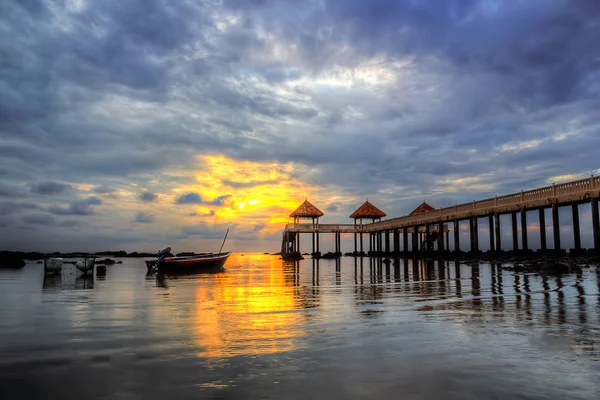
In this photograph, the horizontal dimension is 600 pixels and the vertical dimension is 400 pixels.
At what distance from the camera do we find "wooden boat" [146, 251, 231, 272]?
132 feet

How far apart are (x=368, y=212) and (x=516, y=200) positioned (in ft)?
145

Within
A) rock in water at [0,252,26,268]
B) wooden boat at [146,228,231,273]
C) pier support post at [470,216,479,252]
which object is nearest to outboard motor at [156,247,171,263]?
wooden boat at [146,228,231,273]

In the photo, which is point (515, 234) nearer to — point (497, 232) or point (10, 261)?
point (497, 232)

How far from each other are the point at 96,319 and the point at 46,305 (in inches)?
191

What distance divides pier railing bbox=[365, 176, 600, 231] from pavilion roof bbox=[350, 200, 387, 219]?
1885cm

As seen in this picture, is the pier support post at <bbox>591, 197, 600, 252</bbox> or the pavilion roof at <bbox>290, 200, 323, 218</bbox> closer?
the pier support post at <bbox>591, 197, 600, 252</bbox>

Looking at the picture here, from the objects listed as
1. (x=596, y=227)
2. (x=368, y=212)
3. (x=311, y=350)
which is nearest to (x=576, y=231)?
(x=596, y=227)

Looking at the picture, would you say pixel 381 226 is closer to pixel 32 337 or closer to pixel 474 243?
pixel 474 243

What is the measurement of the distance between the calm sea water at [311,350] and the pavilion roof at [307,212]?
216 feet

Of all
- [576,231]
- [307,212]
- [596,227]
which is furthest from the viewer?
[307,212]

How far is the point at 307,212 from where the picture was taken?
262 ft

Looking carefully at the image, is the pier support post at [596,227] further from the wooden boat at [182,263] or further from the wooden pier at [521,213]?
the wooden boat at [182,263]

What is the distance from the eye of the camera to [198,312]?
12500mm

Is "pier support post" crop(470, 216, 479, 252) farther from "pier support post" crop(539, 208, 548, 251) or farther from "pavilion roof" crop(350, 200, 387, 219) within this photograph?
"pavilion roof" crop(350, 200, 387, 219)
